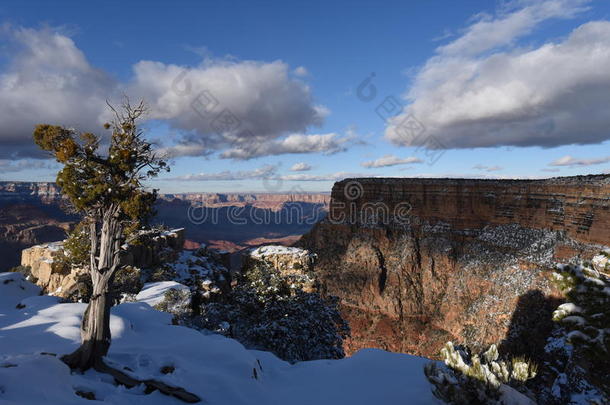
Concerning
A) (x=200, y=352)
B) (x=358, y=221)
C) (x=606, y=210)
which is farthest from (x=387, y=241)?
(x=200, y=352)

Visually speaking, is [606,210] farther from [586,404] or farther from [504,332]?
[586,404]

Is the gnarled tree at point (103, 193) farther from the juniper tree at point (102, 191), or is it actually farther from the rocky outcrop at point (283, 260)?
the rocky outcrop at point (283, 260)

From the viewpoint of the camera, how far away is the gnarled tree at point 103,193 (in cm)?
820

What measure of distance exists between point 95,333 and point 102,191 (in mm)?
3943

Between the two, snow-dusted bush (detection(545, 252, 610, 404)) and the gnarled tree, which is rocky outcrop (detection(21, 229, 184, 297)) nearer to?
the gnarled tree

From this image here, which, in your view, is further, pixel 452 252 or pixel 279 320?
pixel 452 252

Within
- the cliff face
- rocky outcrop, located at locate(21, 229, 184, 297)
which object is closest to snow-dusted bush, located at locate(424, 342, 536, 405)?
rocky outcrop, located at locate(21, 229, 184, 297)

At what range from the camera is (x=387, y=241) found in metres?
57.4

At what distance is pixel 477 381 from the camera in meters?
7.25

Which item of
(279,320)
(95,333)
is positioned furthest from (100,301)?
(279,320)

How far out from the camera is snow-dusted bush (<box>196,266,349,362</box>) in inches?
646

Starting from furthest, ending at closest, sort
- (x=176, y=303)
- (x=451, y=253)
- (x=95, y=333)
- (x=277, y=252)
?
1. (x=451, y=253)
2. (x=277, y=252)
3. (x=176, y=303)
4. (x=95, y=333)

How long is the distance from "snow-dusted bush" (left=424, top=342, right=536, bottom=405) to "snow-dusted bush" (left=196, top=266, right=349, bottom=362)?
9.73 m

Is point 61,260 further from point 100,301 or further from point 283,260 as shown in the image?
point 100,301
